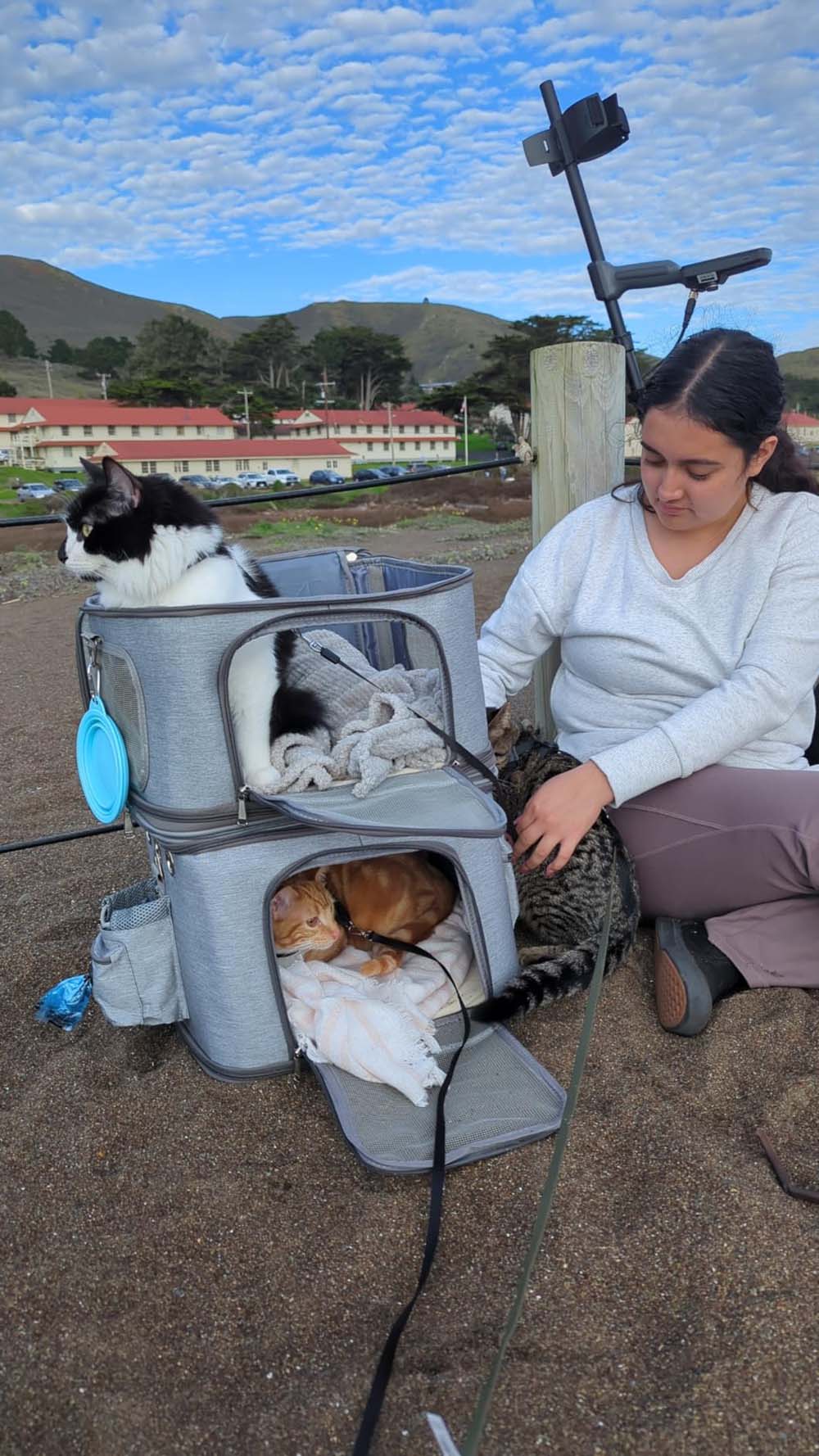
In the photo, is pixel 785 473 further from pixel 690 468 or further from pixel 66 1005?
pixel 66 1005

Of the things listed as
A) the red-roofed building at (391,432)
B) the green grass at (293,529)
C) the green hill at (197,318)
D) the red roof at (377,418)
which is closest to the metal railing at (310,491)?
the green grass at (293,529)

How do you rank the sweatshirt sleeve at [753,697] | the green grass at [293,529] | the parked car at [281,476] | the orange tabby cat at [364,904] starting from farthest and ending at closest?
the parked car at [281,476], the green grass at [293,529], the orange tabby cat at [364,904], the sweatshirt sleeve at [753,697]

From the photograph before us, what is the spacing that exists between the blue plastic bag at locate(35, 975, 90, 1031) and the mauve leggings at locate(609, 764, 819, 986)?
139cm

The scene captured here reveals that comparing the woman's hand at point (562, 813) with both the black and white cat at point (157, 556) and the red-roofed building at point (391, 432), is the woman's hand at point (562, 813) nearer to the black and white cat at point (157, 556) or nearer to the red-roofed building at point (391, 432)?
the black and white cat at point (157, 556)

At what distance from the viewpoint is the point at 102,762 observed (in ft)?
6.38

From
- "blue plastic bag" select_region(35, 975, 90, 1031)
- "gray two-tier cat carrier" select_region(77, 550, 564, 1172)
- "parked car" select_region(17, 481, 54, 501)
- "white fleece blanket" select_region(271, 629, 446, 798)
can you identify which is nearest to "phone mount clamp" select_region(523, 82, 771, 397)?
"white fleece blanket" select_region(271, 629, 446, 798)

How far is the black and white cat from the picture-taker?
2.07 metres

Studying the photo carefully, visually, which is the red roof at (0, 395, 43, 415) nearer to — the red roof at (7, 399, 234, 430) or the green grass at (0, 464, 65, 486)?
the red roof at (7, 399, 234, 430)

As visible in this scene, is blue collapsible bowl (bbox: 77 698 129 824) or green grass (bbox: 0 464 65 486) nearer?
blue collapsible bowl (bbox: 77 698 129 824)

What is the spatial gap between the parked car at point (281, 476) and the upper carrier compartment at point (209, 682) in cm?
3425

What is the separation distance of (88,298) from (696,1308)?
148937 millimetres

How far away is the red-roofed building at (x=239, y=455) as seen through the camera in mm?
38812

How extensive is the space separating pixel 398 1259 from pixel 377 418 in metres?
56.5

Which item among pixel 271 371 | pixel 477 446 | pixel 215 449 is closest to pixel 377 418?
pixel 477 446
